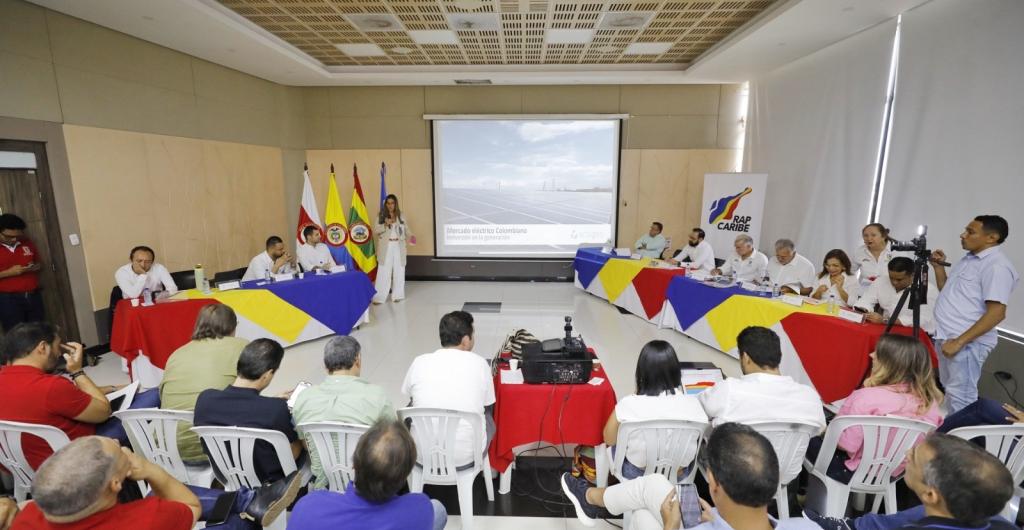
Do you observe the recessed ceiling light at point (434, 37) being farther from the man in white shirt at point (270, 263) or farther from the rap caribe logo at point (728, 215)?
the rap caribe logo at point (728, 215)

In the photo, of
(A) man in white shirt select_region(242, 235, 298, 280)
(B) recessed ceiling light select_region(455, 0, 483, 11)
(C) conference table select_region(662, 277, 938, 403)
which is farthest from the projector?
(B) recessed ceiling light select_region(455, 0, 483, 11)

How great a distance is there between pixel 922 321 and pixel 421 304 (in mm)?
5658

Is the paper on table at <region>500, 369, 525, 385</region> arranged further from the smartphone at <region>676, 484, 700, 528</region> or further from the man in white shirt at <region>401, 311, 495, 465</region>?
the smartphone at <region>676, 484, 700, 528</region>

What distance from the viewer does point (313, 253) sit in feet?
18.4

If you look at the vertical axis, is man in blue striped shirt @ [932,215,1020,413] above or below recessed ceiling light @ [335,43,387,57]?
below

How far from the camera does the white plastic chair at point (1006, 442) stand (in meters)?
1.83

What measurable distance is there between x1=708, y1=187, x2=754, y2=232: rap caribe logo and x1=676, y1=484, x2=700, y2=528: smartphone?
5.82 metres

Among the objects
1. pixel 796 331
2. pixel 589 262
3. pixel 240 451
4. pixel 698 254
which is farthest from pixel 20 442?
pixel 698 254

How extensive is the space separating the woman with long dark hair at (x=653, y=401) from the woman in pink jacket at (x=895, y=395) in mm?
775

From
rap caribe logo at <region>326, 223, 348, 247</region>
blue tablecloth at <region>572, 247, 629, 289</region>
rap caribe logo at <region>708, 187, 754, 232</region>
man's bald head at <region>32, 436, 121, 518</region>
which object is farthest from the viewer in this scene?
blue tablecloth at <region>572, 247, 629, 289</region>

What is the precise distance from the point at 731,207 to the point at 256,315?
6463 millimetres

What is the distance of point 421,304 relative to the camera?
22.4 ft

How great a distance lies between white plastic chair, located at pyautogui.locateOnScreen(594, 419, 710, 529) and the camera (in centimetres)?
193

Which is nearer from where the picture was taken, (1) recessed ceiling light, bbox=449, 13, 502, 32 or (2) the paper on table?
(2) the paper on table
